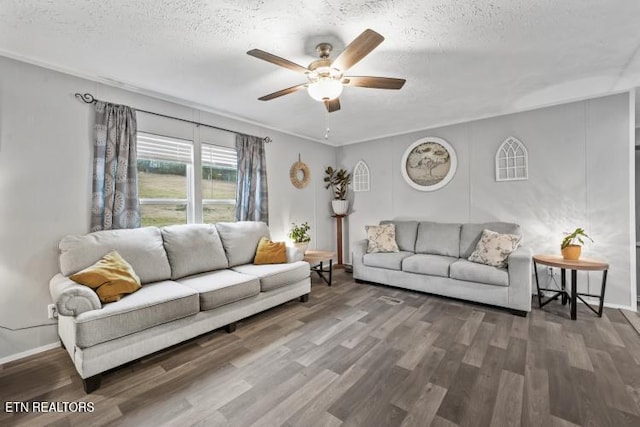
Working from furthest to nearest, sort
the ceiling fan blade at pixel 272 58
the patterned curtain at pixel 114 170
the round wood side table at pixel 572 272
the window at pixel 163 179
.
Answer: the window at pixel 163 179, the round wood side table at pixel 572 272, the patterned curtain at pixel 114 170, the ceiling fan blade at pixel 272 58

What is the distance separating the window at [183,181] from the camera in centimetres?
312

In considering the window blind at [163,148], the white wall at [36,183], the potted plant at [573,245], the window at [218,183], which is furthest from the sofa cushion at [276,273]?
the potted plant at [573,245]

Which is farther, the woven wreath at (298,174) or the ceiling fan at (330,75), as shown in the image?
the woven wreath at (298,174)

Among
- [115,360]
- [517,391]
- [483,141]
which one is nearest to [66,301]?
[115,360]

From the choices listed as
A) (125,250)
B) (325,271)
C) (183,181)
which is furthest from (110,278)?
(325,271)

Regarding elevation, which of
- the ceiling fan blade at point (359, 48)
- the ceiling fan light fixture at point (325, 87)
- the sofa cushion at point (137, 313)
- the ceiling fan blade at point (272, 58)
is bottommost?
the sofa cushion at point (137, 313)

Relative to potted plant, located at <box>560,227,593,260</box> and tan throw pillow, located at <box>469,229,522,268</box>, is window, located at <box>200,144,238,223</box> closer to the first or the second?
tan throw pillow, located at <box>469,229,522,268</box>

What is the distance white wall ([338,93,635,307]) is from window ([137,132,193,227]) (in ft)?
11.6

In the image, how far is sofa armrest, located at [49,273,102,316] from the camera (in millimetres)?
1833

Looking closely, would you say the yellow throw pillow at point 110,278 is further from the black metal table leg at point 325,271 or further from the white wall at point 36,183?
the black metal table leg at point 325,271

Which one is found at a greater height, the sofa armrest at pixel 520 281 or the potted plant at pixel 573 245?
the potted plant at pixel 573 245

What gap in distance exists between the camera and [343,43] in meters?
2.12

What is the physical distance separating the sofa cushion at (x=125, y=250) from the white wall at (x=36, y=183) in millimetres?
238

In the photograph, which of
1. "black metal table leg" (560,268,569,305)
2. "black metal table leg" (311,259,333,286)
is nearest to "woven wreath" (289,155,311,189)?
"black metal table leg" (311,259,333,286)
